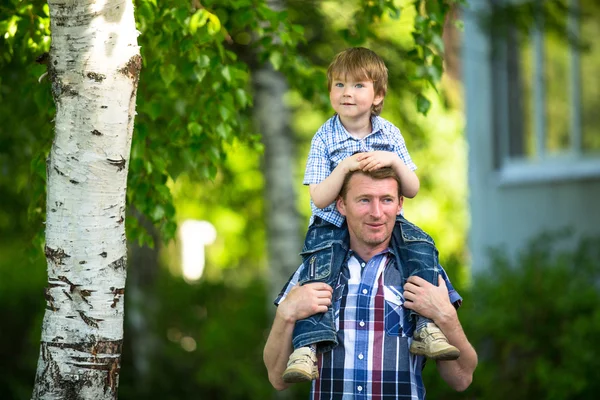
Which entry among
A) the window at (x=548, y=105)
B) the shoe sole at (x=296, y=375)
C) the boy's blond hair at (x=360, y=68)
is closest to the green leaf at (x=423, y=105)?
the boy's blond hair at (x=360, y=68)

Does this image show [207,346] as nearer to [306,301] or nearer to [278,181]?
[278,181]

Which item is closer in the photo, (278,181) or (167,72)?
(167,72)

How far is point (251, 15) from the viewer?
4.46 m

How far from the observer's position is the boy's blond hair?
3561mm

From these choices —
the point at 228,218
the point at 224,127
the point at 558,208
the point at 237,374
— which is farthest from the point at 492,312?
the point at 228,218

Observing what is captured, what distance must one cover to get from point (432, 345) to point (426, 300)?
7.0 inches

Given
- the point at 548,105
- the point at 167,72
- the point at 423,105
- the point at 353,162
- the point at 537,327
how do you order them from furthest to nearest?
1. the point at 548,105
2. the point at 537,327
3. the point at 423,105
4. the point at 167,72
5. the point at 353,162

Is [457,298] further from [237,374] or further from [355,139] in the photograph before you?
[237,374]

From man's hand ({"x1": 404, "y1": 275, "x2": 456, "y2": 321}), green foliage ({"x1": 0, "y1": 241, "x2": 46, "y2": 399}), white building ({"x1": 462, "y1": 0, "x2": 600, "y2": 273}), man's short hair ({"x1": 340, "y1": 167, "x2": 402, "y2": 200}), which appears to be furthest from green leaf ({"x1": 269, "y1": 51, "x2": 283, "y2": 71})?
green foliage ({"x1": 0, "y1": 241, "x2": 46, "y2": 399})

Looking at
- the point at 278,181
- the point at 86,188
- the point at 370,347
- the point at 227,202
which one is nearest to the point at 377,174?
the point at 370,347

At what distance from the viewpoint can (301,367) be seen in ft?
11.1

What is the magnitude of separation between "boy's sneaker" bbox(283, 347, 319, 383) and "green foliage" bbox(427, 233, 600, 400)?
4447mm

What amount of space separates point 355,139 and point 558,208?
656 centimetres

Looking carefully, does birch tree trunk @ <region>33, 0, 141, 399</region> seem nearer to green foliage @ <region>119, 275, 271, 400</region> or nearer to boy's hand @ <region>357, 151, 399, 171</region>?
boy's hand @ <region>357, 151, 399, 171</region>
